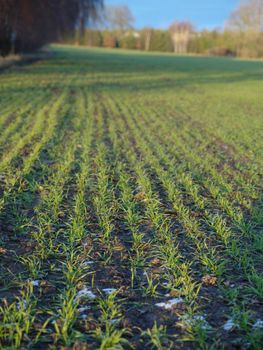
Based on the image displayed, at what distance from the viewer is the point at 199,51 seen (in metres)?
91.7

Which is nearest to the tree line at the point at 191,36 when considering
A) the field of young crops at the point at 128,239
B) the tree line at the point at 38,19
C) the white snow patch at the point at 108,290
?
the tree line at the point at 38,19

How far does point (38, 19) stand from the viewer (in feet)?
79.2

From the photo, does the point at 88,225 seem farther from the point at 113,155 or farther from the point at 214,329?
the point at 113,155

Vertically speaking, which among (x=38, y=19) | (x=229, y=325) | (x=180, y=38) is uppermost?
(x=180, y=38)

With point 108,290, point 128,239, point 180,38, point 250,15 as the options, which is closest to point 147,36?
point 180,38

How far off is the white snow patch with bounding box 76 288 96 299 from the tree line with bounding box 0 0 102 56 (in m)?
19.0

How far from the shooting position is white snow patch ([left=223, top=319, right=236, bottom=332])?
3095 mm

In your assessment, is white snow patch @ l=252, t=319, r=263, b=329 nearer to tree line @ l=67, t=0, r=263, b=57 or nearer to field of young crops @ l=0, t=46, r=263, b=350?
field of young crops @ l=0, t=46, r=263, b=350

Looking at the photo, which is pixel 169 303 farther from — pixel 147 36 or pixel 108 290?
pixel 147 36

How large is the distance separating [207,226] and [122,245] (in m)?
1.26

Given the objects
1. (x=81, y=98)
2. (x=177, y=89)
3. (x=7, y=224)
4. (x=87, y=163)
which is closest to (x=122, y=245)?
(x=7, y=224)

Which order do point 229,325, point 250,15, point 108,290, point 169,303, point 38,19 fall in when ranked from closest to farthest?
1. point 229,325
2. point 169,303
3. point 108,290
4. point 38,19
5. point 250,15

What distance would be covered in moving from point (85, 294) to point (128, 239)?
4.15ft

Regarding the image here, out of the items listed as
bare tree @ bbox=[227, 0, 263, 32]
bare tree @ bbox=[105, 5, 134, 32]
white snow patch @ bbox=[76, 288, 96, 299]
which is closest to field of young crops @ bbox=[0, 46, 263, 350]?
white snow patch @ bbox=[76, 288, 96, 299]
